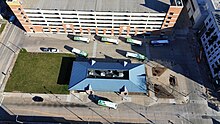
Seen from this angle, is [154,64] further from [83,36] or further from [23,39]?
[23,39]

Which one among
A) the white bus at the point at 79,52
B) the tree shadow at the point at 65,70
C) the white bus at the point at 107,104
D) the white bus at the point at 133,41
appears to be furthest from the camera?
the white bus at the point at 133,41

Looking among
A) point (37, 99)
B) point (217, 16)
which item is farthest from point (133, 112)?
point (217, 16)

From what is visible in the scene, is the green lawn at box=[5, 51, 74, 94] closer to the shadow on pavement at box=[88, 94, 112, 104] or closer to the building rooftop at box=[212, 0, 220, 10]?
the shadow on pavement at box=[88, 94, 112, 104]

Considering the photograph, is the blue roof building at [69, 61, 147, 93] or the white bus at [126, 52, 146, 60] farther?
the white bus at [126, 52, 146, 60]

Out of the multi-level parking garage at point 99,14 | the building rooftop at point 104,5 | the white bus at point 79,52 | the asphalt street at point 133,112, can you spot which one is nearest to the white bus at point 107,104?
the asphalt street at point 133,112

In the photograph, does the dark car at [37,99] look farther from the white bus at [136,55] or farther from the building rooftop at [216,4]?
the building rooftop at [216,4]

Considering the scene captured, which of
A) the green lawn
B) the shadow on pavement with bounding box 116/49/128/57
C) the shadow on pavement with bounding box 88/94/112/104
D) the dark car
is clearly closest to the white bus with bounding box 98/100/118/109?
the shadow on pavement with bounding box 88/94/112/104

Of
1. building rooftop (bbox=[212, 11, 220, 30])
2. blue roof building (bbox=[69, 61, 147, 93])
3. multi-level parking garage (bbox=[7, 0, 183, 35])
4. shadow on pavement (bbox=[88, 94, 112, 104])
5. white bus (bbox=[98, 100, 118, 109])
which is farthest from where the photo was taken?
multi-level parking garage (bbox=[7, 0, 183, 35])
